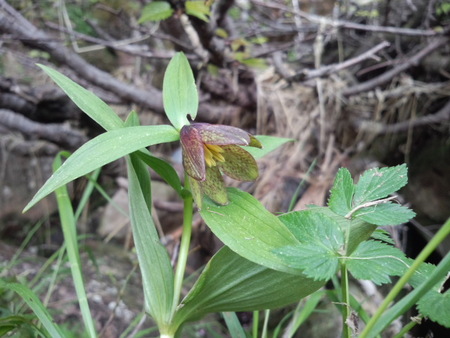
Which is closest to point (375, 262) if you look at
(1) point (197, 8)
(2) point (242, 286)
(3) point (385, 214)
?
(3) point (385, 214)

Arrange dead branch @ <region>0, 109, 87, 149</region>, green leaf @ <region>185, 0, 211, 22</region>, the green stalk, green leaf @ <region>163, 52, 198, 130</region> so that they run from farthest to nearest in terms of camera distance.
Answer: dead branch @ <region>0, 109, 87, 149</region> → green leaf @ <region>185, 0, 211, 22</region> → green leaf @ <region>163, 52, 198, 130</region> → the green stalk

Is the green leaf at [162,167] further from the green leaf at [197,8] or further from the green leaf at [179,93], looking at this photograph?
the green leaf at [197,8]

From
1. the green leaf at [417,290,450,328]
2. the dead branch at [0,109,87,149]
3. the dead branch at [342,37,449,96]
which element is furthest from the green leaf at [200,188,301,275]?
the dead branch at [342,37,449,96]

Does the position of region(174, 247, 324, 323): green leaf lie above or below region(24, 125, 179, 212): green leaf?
below

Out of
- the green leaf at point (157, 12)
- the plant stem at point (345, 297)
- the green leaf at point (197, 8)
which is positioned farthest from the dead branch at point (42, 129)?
the plant stem at point (345, 297)

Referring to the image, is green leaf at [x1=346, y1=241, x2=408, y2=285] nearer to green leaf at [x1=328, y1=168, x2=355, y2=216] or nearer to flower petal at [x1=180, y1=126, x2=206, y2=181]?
green leaf at [x1=328, y1=168, x2=355, y2=216]

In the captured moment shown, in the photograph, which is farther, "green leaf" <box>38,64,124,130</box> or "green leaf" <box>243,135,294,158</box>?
"green leaf" <box>243,135,294,158</box>
